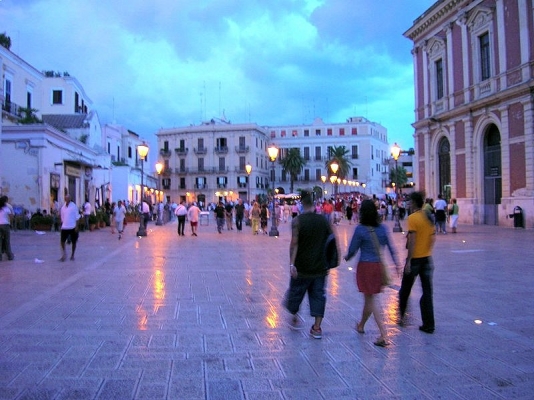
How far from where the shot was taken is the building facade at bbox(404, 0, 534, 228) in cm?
2394

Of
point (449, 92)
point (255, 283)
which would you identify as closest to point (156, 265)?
point (255, 283)

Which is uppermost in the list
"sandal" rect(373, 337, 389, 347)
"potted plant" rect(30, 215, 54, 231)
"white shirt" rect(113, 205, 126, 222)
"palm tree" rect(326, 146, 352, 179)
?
"palm tree" rect(326, 146, 352, 179)

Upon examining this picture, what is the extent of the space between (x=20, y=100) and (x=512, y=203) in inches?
1085

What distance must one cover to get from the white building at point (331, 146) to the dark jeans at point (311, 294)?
76059 mm

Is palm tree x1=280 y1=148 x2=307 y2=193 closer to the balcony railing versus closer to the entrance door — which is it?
the balcony railing

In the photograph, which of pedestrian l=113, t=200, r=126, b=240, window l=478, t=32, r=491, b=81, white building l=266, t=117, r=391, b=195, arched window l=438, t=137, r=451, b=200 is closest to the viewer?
pedestrian l=113, t=200, r=126, b=240

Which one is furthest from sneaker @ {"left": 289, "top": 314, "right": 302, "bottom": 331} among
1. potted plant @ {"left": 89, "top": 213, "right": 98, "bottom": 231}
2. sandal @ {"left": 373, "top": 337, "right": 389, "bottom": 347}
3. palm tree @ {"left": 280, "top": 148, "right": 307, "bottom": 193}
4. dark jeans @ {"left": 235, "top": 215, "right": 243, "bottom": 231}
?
palm tree @ {"left": 280, "top": 148, "right": 307, "bottom": 193}

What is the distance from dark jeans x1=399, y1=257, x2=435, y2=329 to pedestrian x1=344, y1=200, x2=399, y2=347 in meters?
0.52

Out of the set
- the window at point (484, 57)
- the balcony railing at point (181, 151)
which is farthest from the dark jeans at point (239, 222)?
the balcony railing at point (181, 151)

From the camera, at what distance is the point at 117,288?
914cm

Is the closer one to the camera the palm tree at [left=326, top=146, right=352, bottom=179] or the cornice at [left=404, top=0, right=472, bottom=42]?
the cornice at [left=404, top=0, right=472, bottom=42]

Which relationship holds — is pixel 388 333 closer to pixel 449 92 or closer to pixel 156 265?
pixel 156 265

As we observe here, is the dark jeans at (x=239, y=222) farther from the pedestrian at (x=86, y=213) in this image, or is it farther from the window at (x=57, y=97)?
the window at (x=57, y=97)

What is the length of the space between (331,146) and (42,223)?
6461 cm
